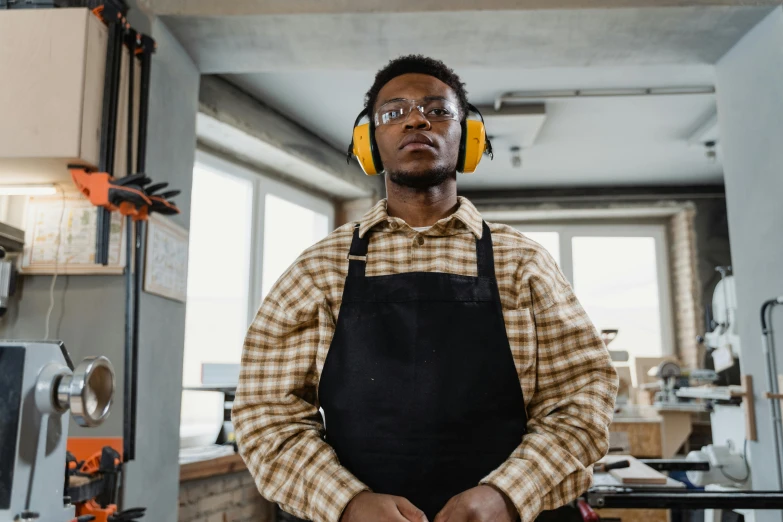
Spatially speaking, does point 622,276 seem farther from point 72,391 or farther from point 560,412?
point 72,391

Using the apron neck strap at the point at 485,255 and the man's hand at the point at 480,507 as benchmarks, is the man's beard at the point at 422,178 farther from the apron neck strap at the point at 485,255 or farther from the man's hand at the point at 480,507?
the man's hand at the point at 480,507

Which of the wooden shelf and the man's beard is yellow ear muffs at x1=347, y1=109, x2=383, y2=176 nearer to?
the man's beard

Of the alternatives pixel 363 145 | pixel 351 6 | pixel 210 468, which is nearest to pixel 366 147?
pixel 363 145

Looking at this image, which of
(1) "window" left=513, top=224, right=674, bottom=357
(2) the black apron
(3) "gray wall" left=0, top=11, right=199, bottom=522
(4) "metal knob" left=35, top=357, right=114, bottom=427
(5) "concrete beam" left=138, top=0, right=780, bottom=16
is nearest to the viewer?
(2) the black apron

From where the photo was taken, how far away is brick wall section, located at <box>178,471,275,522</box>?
3236 mm

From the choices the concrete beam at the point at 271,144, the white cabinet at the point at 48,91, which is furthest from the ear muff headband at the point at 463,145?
the concrete beam at the point at 271,144

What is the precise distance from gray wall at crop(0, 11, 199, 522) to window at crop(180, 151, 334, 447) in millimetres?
1142

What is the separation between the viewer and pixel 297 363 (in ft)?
3.66

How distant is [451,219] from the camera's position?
1.20 meters

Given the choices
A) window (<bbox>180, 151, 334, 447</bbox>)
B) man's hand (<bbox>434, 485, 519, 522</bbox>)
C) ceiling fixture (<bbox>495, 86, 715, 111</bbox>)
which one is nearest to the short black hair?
man's hand (<bbox>434, 485, 519, 522</bbox>)

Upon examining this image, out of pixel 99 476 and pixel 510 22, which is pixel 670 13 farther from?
pixel 99 476

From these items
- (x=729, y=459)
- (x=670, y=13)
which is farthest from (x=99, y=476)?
(x=729, y=459)

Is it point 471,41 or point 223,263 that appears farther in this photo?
point 223,263

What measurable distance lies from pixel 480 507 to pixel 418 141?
0.66m
